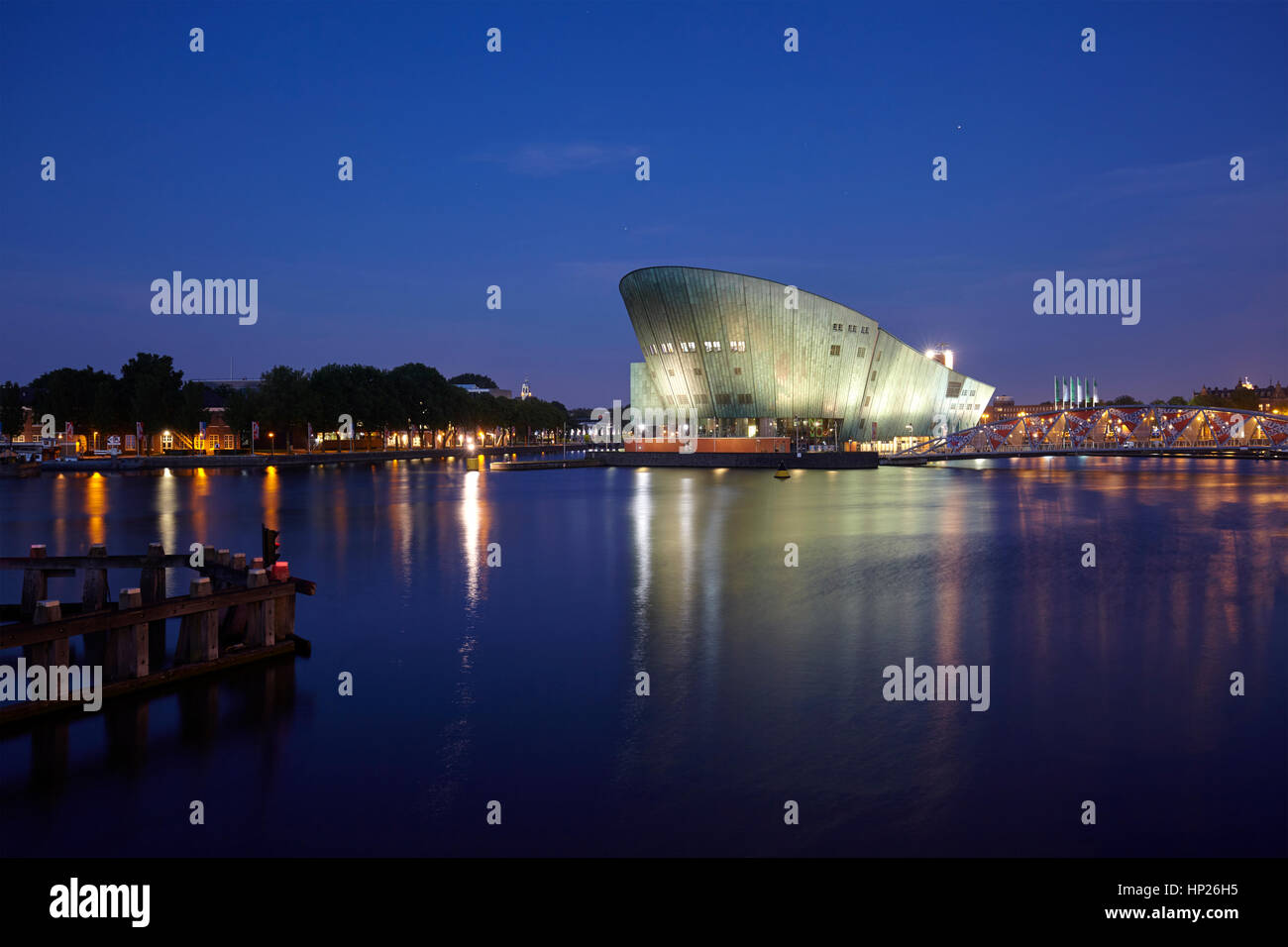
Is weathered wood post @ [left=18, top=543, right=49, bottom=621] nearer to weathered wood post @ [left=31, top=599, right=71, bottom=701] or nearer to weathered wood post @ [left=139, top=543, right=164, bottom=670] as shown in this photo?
weathered wood post @ [left=139, top=543, right=164, bottom=670]

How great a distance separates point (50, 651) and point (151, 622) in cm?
320

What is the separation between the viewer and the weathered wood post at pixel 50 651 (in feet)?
39.5

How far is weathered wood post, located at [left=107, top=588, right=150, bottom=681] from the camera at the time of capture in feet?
43.6

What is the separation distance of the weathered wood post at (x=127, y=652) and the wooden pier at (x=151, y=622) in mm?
13

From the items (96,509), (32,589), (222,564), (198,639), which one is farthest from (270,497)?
(198,639)

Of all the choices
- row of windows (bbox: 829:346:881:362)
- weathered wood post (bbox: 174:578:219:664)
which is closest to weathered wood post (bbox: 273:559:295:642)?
weathered wood post (bbox: 174:578:219:664)

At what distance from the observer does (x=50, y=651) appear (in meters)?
12.1

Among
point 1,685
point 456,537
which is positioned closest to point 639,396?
point 456,537

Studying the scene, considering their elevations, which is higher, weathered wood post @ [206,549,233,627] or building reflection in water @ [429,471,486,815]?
weathered wood post @ [206,549,233,627]

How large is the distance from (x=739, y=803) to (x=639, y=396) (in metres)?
108

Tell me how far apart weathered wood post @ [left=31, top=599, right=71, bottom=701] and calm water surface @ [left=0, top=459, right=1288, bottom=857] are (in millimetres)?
667

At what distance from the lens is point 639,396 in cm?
11694

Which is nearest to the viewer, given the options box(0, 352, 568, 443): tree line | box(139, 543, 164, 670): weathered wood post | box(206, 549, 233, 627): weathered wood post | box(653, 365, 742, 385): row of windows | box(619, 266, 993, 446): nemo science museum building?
box(139, 543, 164, 670): weathered wood post
